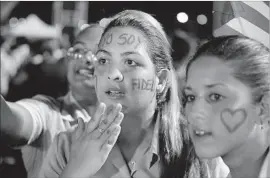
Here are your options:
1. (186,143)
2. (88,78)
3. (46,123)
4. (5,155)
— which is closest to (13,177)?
(5,155)

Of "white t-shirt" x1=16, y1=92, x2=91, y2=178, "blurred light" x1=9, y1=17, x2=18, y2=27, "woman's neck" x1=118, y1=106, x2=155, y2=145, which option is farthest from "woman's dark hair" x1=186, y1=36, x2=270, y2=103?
"blurred light" x1=9, y1=17, x2=18, y2=27

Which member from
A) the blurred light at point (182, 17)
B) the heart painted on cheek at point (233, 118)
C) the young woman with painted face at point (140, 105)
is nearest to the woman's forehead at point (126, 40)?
the young woman with painted face at point (140, 105)

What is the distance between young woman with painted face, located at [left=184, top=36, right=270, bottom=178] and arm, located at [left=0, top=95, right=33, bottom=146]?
0.37 m

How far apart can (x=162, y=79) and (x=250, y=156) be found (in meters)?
0.26

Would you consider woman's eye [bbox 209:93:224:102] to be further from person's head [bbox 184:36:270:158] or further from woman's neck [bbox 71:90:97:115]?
woman's neck [bbox 71:90:97:115]

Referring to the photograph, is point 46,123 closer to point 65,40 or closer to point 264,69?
point 65,40

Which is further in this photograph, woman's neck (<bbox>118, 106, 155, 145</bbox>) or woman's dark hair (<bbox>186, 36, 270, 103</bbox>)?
woman's neck (<bbox>118, 106, 155, 145</bbox>)

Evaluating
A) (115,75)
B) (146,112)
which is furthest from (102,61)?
(146,112)

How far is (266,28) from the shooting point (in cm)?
84

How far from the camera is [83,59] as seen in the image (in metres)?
0.90

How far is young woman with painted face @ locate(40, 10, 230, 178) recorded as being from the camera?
83 cm

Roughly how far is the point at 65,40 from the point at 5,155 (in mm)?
314

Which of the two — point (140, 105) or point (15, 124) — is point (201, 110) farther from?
point (15, 124)

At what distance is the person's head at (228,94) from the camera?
730 millimetres
